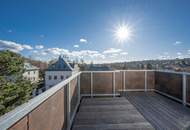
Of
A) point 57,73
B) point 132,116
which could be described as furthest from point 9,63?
point 57,73

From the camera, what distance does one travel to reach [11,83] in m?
11.3

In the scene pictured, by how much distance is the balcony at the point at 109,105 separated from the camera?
128cm

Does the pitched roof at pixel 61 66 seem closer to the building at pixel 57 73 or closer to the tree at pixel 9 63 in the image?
the building at pixel 57 73

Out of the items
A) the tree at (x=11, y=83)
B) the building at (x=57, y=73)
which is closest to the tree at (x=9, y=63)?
the tree at (x=11, y=83)

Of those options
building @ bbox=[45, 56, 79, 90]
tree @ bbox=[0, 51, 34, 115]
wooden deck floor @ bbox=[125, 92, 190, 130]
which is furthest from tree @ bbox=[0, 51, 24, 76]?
building @ bbox=[45, 56, 79, 90]

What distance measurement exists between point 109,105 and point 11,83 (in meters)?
9.79

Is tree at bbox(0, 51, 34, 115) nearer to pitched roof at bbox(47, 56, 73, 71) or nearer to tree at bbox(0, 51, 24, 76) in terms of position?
tree at bbox(0, 51, 24, 76)

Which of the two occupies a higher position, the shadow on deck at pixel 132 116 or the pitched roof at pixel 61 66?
the pitched roof at pixel 61 66

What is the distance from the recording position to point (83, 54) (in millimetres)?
27922

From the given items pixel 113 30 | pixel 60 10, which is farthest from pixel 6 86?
pixel 113 30

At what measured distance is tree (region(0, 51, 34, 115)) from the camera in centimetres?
1032

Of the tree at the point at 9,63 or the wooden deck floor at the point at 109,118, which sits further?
the tree at the point at 9,63

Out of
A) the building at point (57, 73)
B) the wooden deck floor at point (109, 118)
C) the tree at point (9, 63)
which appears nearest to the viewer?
the wooden deck floor at point (109, 118)

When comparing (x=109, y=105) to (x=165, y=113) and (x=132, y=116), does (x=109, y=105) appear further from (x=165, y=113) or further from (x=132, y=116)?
(x=165, y=113)
